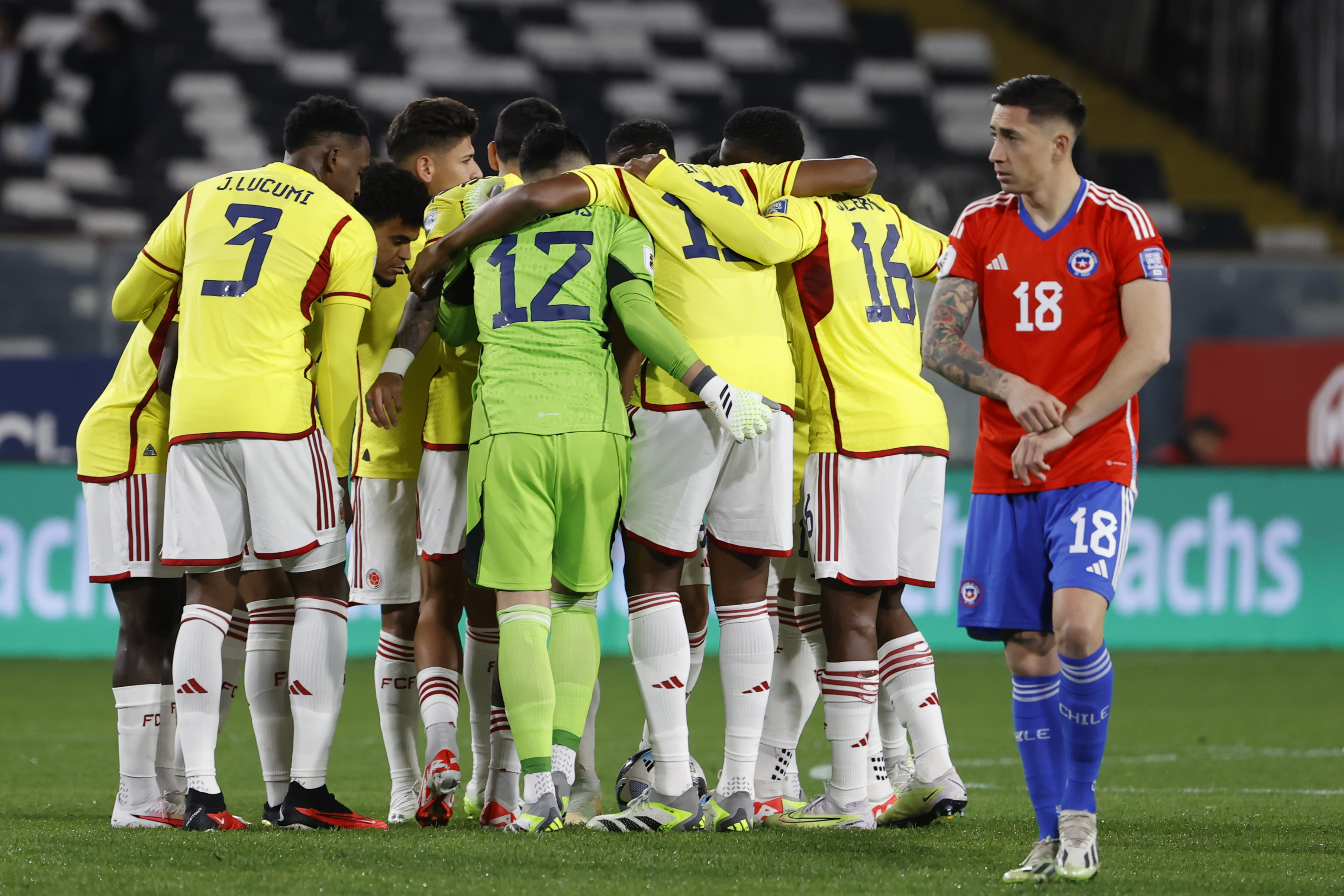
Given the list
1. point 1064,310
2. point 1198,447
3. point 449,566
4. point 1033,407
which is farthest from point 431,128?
point 1198,447

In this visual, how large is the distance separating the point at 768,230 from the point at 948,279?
0.77m

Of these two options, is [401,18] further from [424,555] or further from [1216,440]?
[424,555]

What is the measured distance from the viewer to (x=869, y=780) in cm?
567

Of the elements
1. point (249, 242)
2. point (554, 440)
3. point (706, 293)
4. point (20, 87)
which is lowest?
point (554, 440)

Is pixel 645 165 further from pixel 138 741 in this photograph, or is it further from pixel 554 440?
pixel 138 741

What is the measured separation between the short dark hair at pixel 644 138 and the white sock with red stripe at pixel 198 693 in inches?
88.2

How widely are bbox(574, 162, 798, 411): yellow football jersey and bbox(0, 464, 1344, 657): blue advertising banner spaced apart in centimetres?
581

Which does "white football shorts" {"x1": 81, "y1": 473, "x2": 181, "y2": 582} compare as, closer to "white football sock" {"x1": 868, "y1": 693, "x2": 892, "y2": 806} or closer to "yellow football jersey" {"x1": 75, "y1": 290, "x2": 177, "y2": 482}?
"yellow football jersey" {"x1": 75, "y1": 290, "x2": 177, "y2": 482}

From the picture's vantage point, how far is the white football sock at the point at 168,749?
214 inches

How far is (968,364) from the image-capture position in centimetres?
453

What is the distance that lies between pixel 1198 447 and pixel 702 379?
8.51 meters

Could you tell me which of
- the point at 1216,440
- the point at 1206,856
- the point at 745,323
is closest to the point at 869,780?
the point at 1206,856

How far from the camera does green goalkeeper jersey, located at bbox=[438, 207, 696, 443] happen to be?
5000mm

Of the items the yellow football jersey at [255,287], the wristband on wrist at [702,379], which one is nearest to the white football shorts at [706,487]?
the wristband on wrist at [702,379]
